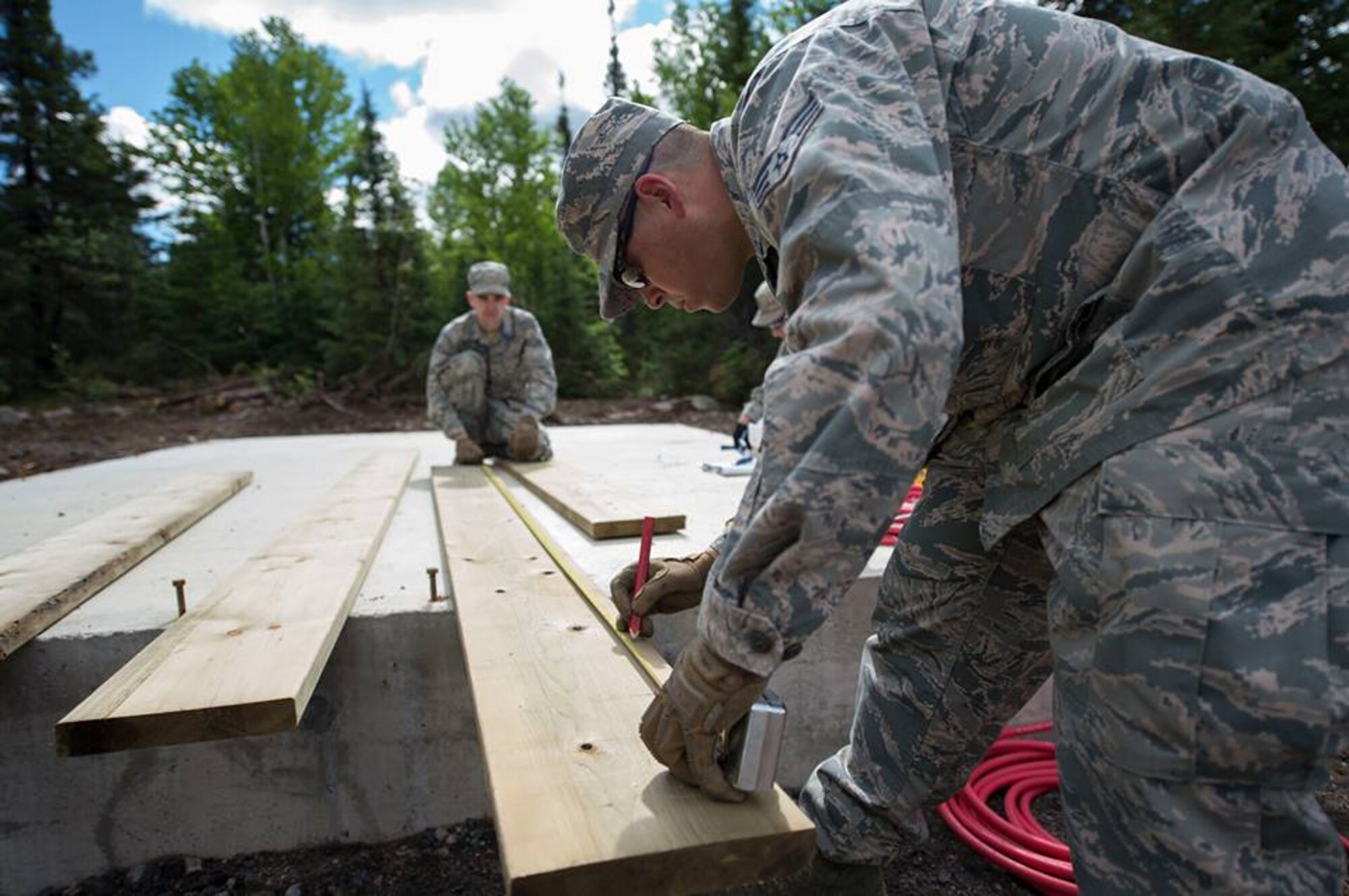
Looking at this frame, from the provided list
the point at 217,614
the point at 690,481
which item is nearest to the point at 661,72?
the point at 690,481

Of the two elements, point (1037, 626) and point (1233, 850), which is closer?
point (1233, 850)

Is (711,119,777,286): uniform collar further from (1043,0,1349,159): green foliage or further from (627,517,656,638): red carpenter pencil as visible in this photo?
(1043,0,1349,159): green foliage

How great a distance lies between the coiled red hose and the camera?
212cm

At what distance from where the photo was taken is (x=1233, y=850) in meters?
1.02

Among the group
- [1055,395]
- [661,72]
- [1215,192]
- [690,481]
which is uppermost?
[661,72]

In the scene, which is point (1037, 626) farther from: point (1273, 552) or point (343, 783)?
point (343, 783)

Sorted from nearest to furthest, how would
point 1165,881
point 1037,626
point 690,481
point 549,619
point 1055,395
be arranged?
1. point 1165,881
2. point 1055,395
3. point 1037,626
4. point 549,619
5. point 690,481

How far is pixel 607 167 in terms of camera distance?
1519 millimetres

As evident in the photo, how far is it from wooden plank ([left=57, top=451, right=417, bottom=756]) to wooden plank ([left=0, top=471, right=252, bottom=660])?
42cm

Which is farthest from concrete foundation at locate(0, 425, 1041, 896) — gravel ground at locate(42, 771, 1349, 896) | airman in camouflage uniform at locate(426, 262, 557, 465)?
airman in camouflage uniform at locate(426, 262, 557, 465)

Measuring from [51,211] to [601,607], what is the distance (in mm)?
24247

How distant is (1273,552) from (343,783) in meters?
2.46

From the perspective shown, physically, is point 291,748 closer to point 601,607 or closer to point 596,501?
point 601,607

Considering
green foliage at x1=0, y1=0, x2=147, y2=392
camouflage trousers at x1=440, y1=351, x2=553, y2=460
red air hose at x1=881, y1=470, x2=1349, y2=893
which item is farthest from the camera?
green foliage at x1=0, y1=0, x2=147, y2=392
